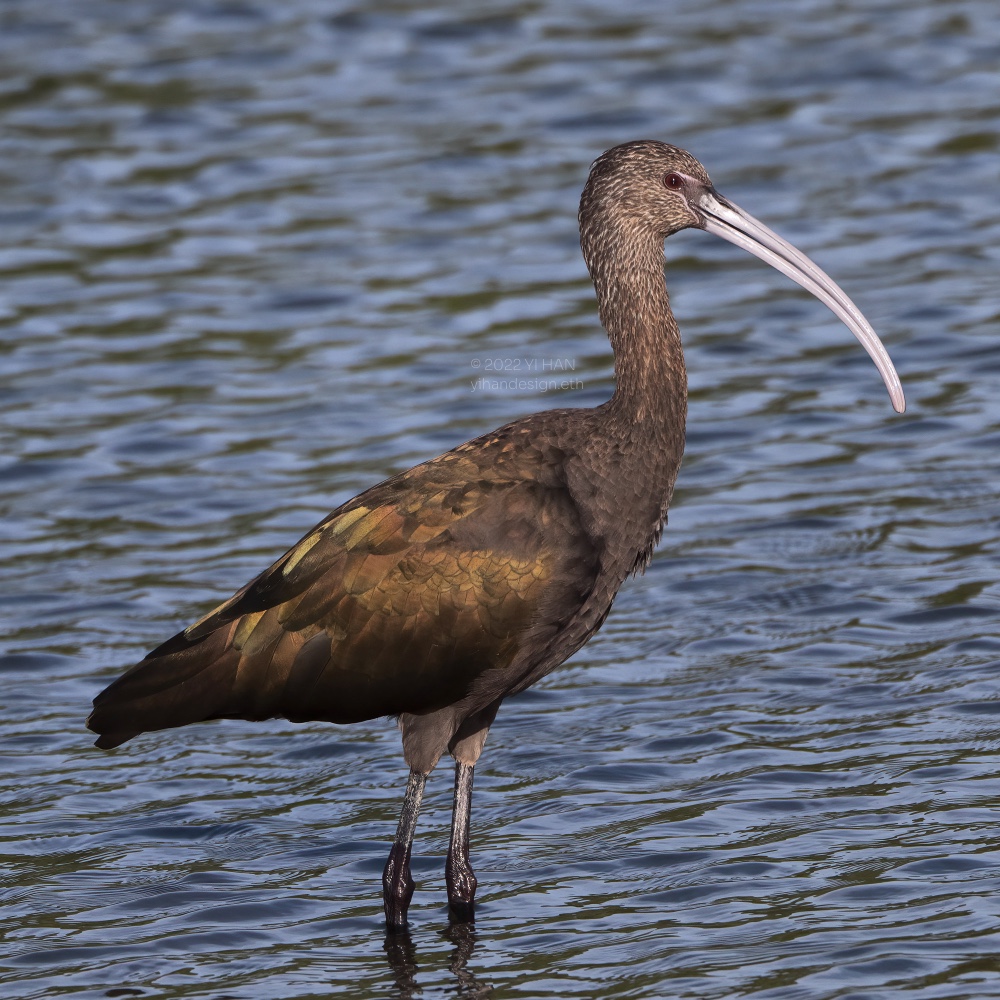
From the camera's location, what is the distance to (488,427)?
12492mm

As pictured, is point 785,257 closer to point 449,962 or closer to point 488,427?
point 449,962

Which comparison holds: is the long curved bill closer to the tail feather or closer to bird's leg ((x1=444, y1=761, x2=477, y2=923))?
bird's leg ((x1=444, y1=761, x2=477, y2=923))

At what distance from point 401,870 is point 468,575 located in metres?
1.12

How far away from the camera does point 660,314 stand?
311 inches

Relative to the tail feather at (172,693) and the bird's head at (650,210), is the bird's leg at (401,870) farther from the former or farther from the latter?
the bird's head at (650,210)

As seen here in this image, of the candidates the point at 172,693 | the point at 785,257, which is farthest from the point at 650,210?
the point at 172,693

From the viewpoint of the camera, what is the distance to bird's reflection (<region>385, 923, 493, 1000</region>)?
23.4 feet

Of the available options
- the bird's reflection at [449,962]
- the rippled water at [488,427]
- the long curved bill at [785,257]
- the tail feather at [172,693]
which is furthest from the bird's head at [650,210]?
the bird's reflection at [449,962]

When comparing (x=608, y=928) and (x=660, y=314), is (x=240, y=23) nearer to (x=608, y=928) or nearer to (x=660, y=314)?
(x=660, y=314)

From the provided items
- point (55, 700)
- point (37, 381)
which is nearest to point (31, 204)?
point (37, 381)

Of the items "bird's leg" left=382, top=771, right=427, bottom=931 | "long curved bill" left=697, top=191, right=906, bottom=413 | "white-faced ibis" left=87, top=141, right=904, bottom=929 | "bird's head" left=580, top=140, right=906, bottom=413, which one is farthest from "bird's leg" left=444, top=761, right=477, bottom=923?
"long curved bill" left=697, top=191, right=906, bottom=413

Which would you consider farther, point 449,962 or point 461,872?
point 461,872

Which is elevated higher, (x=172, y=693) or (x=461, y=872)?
(x=172, y=693)

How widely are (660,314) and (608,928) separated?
7.46 feet
